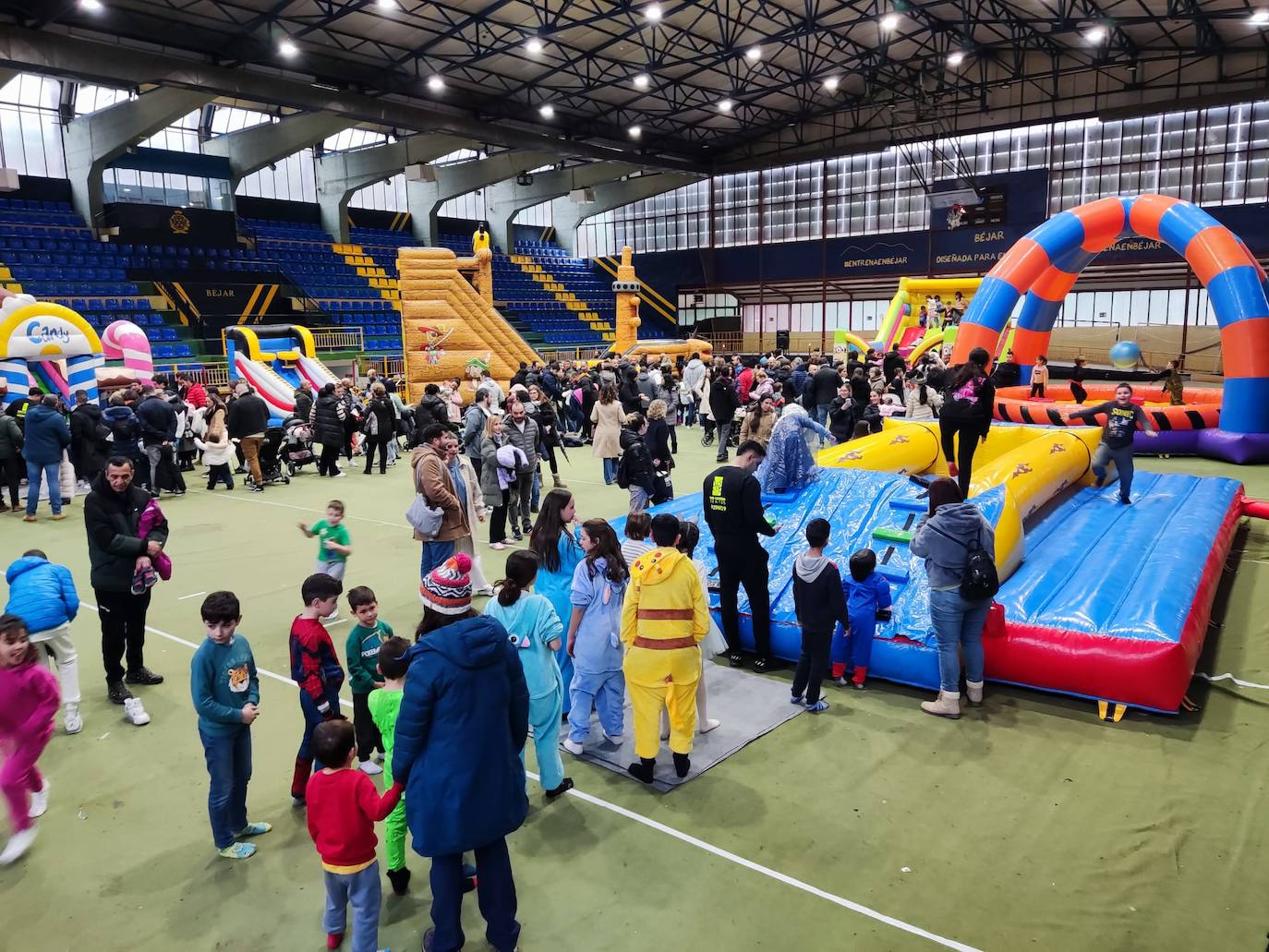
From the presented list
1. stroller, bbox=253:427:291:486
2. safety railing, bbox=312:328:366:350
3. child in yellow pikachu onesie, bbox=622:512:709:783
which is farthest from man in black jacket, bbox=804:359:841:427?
safety railing, bbox=312:328:366:350

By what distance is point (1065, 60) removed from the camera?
26906mm

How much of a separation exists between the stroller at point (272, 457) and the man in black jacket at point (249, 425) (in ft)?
1.31

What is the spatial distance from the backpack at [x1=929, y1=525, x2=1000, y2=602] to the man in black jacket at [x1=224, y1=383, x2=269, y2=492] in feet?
31.9

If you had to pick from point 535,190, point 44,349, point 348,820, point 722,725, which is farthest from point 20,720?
point 535,190

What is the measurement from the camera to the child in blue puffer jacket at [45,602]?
441 cm

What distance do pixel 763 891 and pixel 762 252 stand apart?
3430 centimetres

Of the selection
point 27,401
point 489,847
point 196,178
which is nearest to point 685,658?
point 489,847

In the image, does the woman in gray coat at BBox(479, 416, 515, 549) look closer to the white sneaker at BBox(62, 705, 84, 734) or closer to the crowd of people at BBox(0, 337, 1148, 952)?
the crowd of people at BBox(0, 337, 1148, 952)

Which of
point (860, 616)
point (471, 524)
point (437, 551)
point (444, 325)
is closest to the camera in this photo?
point (860, 616)

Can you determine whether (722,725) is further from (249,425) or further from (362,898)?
(249,425)

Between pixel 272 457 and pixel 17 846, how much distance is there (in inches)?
363

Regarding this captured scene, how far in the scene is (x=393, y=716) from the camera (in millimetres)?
3428

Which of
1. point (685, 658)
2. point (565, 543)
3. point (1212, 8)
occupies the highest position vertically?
point (1212, 8)

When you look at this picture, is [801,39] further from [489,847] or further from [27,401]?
[489,847]
